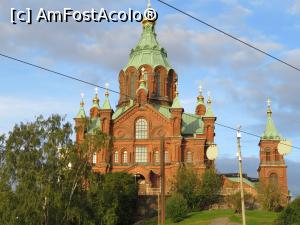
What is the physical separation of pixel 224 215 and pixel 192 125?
1994cm

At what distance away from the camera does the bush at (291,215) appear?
40119 millimetres

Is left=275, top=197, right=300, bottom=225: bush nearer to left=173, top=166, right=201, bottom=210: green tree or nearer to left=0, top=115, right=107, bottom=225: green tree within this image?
left=0, top=115, right=107, bottom=225: green tree

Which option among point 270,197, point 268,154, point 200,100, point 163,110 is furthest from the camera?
point 200,100

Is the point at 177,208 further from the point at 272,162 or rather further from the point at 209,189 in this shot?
the point at 272,162

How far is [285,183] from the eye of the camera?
237ft

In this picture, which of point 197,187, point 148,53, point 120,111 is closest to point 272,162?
point 197,187

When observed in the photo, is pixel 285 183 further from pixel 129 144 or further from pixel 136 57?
pixel 136 57

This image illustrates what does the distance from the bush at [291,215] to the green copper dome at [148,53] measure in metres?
42.1

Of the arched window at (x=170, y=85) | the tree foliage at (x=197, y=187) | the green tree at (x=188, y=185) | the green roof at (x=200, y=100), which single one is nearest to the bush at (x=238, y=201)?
the tree foliage at (x=197, y=187)

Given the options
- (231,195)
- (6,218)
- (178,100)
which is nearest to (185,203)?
(231,195)

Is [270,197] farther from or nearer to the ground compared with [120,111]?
nearer to the ground

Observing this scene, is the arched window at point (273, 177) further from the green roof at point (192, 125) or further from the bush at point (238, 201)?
the green roof at point (192, 125)

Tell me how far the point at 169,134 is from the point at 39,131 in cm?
2357

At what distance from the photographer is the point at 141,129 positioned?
73.0 metres
